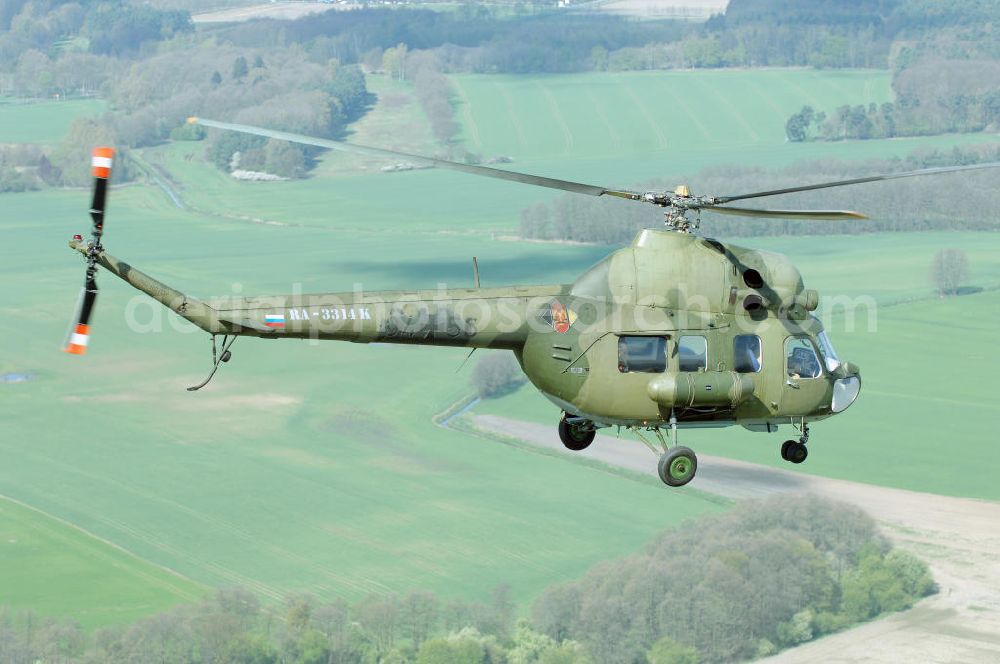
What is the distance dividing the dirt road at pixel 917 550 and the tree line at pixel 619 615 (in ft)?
4.89

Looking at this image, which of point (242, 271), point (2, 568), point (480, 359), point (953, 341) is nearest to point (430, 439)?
point (480, 359)

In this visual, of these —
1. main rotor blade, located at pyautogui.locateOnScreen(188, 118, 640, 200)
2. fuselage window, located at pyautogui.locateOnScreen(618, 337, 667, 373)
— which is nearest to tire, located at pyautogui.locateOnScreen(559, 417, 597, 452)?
fuselage window, located at pyautogui.locateOnScreen(618, 337, 667, 373)

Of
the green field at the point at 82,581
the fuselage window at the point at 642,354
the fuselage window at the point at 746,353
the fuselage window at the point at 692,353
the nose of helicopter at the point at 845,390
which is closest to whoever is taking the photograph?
the fuselage window at the point at 642,354

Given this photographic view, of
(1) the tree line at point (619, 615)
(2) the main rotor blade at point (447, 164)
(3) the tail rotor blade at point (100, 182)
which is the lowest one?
(1) the tree line at point (619, 615)

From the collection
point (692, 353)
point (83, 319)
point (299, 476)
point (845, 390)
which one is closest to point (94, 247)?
point (83, 319)

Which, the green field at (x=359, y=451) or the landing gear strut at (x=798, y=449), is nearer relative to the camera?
the landing gear strut at (x=798, y=449)

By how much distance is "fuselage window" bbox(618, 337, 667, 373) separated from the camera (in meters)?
29.4

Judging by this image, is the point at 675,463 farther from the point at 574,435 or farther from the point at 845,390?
the point at 845,390

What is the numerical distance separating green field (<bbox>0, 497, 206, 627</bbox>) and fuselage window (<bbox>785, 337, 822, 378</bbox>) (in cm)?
7307

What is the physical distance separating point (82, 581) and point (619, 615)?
36.7 metres

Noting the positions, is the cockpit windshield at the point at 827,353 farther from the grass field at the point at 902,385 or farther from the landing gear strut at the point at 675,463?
the grass field at the point at 902,385

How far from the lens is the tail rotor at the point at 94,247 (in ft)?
87.1

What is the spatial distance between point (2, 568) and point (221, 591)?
51.8ft

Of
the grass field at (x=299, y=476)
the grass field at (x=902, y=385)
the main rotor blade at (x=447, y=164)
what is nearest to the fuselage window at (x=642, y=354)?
the main rotor blade at (x=447, y=164)
